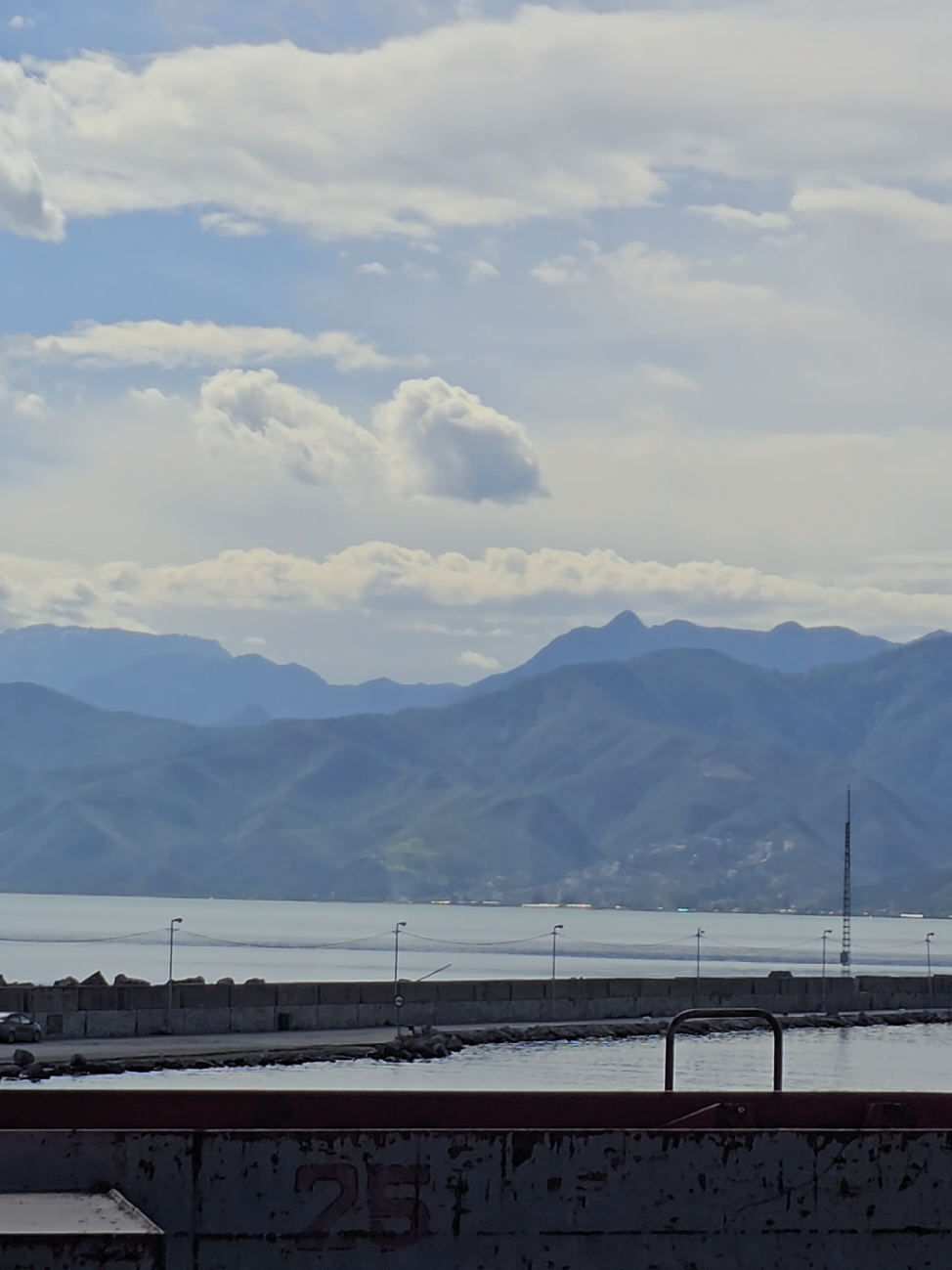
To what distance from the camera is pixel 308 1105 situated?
10766 mm

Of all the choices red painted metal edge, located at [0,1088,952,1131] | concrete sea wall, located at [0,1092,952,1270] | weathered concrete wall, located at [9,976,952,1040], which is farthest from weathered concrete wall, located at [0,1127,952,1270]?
weathered concrete wall, located at [9,976,952,1040]

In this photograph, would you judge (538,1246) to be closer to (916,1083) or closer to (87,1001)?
(87,1001)

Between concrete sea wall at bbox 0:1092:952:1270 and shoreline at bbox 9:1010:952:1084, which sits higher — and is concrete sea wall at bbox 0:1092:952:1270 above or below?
above

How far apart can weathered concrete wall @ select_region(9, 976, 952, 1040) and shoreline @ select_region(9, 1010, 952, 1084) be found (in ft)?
4.56

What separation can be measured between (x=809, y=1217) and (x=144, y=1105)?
13.4ft

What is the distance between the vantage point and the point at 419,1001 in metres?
71.2

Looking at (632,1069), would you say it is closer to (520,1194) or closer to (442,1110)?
(442,1110)

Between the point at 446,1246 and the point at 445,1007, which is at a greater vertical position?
the point at 446,1246

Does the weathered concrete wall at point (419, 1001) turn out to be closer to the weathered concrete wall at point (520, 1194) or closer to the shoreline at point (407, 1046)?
the shoreline at point (407, 1046)

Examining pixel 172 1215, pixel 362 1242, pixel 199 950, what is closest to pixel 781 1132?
pixel 362 1242

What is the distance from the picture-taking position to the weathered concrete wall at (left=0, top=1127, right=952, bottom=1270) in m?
9.10

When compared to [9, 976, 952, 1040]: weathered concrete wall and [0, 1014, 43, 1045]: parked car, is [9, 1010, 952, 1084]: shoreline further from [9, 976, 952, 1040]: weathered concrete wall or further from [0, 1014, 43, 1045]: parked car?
[0, 1014, 43, 1045]: parked car

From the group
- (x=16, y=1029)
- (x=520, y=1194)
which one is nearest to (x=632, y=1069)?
(x=16, y=1029)

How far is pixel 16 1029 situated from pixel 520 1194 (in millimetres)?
46648
